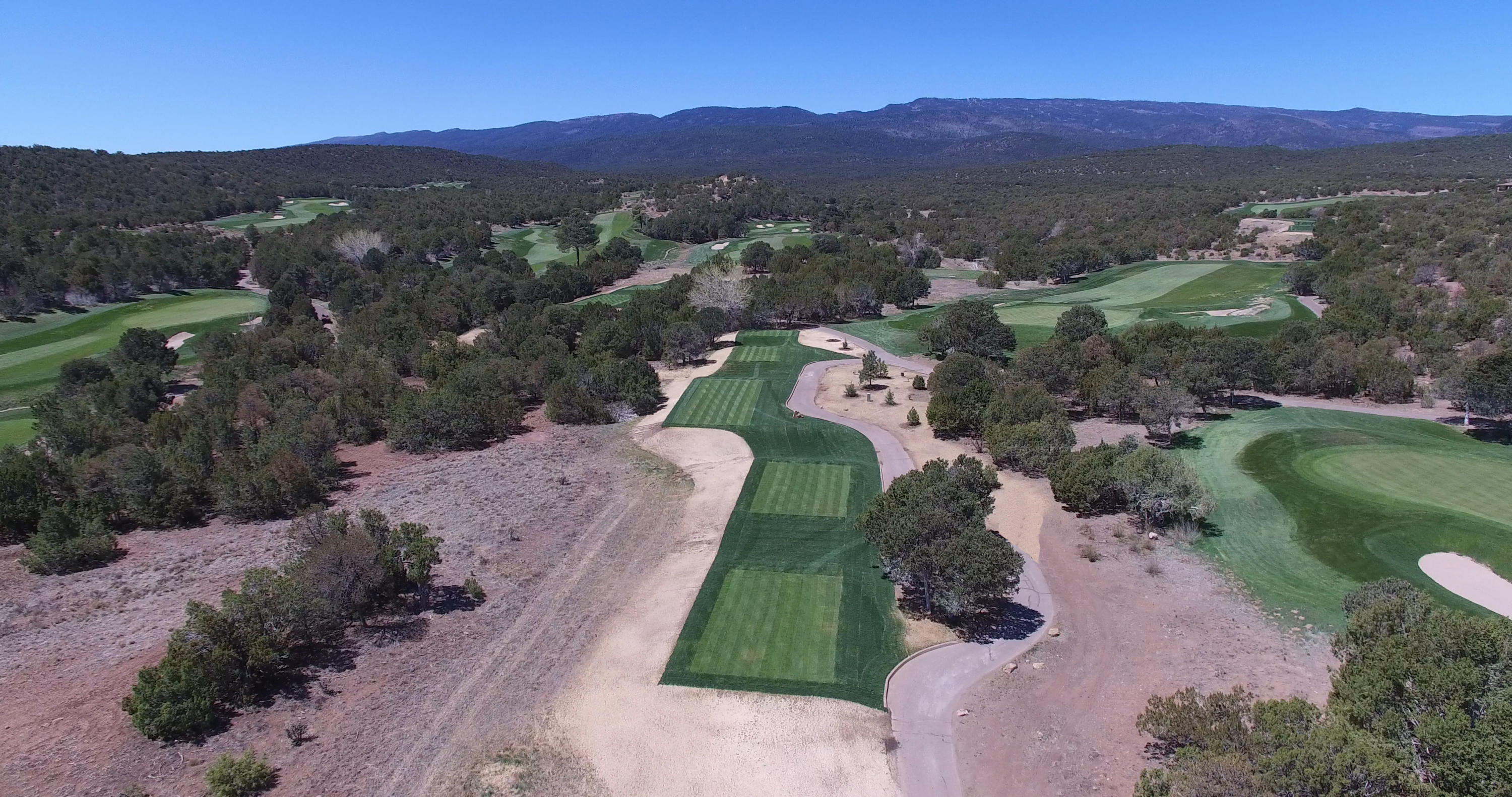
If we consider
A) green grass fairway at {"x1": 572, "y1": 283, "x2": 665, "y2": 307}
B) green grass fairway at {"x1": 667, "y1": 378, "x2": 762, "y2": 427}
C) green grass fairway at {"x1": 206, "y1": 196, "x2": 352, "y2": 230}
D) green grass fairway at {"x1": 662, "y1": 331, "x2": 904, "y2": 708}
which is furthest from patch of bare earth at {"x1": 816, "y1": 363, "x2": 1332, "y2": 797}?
green grass fairway at {"x1": 206, "y1": 196, "x2": 352, "y2": 230}

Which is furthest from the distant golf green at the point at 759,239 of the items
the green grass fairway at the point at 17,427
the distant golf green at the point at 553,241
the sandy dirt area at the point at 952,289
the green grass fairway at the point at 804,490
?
the green grass fairway at the point at 17,427

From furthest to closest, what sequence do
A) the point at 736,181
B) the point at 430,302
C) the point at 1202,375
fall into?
1. the point at 736,181
2. the point at 430,302
3. the point at 1202,375

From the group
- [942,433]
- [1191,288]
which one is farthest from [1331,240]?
[942,433]

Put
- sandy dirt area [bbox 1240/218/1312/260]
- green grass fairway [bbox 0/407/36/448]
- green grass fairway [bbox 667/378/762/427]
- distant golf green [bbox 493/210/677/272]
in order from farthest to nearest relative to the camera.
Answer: distant golf green [bbox 493/210/677/272]
sandy dirt area [bbox 1240/218/1312/260]
green grass fairway [bbox 667/378/762/427]
green grass fairway [bbox 0/407/36/448]

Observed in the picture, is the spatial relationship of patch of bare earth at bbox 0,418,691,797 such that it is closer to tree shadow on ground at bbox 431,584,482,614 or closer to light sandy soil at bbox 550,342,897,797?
tree shadow on ground at bbox 431,584,482,614

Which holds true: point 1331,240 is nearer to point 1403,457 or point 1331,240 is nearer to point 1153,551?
point 1403,457

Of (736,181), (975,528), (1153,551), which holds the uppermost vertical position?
(736,181)

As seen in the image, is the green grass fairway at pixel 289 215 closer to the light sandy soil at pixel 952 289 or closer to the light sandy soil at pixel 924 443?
the light sandy soil at pixel 952 289

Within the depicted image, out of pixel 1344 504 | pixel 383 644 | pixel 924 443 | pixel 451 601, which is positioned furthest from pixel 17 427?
pixel 1344 504
